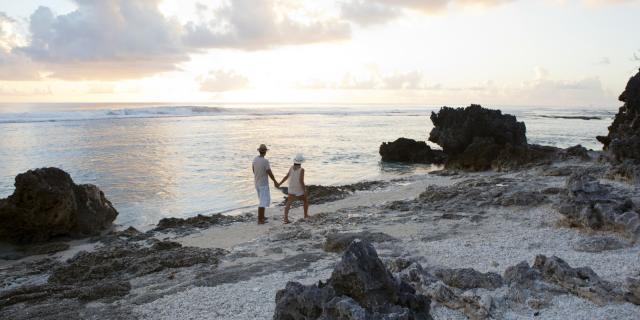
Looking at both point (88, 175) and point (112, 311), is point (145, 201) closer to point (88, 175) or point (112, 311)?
point (88, 175)

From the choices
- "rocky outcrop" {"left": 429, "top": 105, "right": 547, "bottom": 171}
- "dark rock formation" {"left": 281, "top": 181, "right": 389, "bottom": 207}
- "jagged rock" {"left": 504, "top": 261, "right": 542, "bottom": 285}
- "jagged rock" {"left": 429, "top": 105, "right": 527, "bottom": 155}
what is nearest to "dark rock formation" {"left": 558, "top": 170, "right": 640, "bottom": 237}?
"jagged rock" {"left": 504, "top": 261, "right": 542, "bottom": 285}

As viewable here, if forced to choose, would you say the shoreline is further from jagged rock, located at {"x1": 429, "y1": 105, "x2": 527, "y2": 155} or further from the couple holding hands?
jagged rock, located at {"x1": 429, "y1": 105, "x2": 527, "y2": 155}

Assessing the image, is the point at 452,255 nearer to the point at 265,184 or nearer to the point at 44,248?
the point at 265,184

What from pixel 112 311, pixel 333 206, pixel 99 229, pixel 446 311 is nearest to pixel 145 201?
pixel 99 229

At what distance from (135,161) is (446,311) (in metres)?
20.4

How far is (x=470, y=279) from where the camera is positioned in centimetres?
529

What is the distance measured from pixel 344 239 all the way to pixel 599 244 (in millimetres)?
3395

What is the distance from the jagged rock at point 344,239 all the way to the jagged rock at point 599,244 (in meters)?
2.56

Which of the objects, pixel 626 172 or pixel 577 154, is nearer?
pixel 626 172

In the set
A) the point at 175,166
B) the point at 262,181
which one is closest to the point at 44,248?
the point at 262,181

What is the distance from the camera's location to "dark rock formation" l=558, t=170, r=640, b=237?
7102 mm

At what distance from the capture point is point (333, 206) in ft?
→ 39.9

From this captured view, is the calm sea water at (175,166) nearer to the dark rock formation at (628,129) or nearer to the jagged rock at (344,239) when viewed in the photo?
the jagged rock at (344,239)

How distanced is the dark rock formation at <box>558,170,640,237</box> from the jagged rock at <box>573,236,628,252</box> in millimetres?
350
